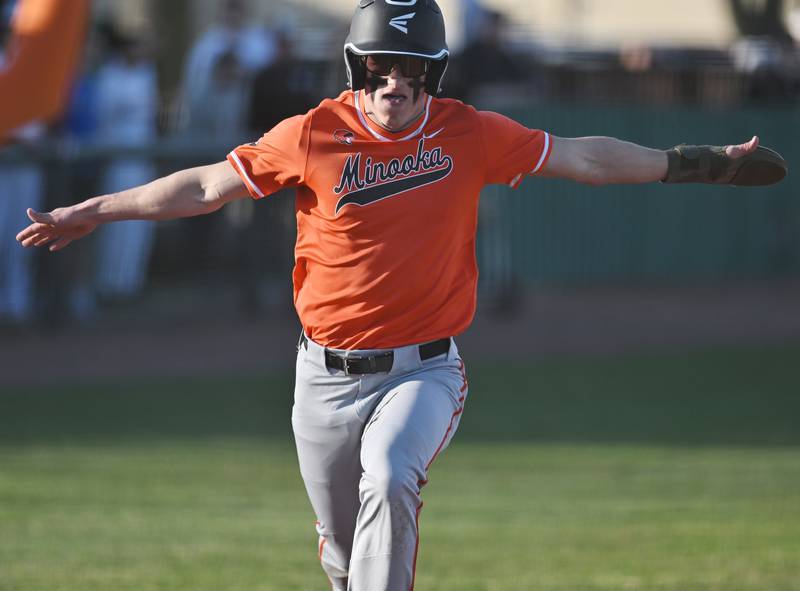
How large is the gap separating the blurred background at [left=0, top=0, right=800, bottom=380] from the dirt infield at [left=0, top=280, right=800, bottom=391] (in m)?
0.03

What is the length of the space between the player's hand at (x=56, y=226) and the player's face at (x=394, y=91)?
1.13 metres

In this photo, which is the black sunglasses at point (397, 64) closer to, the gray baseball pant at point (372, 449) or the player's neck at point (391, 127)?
the player's neck at point (391, 127)

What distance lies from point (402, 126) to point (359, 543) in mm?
1526

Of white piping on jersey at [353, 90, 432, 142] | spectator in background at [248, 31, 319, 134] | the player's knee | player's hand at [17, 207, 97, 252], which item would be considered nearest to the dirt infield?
spectator in background at [248, 31, 319, 134]

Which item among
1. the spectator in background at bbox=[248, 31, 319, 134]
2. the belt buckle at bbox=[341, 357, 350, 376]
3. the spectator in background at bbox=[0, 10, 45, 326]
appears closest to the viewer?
the belt buckle at bbox=[341, 357, 350, 376]

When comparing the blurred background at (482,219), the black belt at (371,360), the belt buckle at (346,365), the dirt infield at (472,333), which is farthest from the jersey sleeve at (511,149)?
the blurred background at (482,219)

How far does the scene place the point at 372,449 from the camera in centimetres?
539

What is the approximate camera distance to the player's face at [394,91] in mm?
5570

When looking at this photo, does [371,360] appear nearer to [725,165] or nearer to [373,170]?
[373,170]

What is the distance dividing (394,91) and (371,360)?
0.99m

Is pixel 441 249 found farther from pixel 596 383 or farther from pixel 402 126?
pixel 596 383

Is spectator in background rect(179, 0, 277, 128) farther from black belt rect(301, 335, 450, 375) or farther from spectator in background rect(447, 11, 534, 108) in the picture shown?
black belt rect(301, 335, 450, 375)

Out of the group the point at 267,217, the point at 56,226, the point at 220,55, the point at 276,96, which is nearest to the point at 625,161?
the point at 56,226

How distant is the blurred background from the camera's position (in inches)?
579
